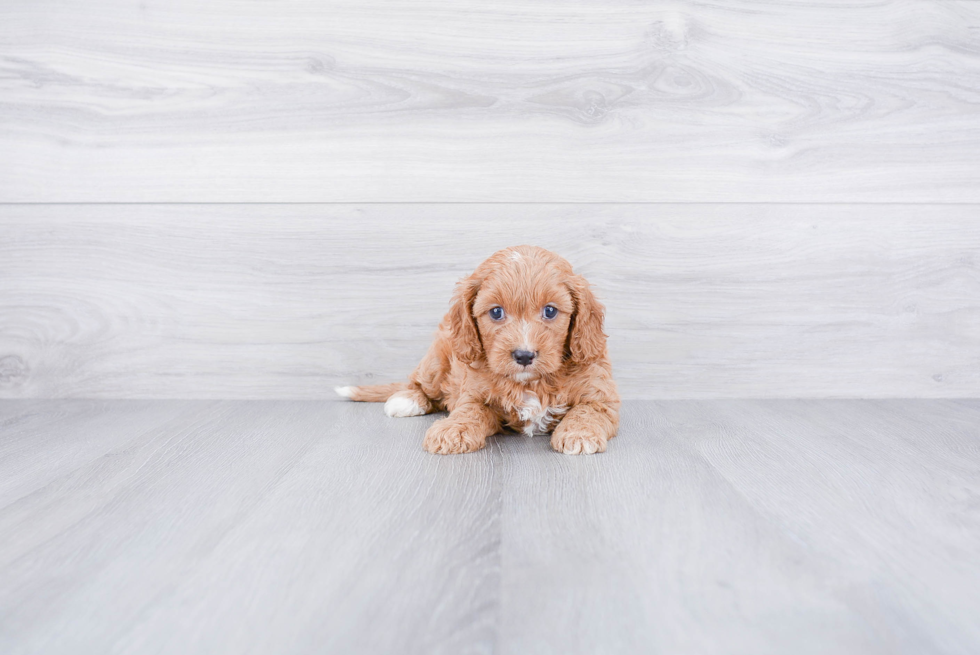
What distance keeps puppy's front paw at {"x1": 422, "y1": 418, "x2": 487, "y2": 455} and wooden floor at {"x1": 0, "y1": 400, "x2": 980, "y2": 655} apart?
0.12ft

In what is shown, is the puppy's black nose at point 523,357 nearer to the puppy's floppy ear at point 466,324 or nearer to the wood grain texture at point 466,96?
the puppy's floppy ear at point 466,324

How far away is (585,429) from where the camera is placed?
1.54 metres

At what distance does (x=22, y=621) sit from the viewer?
0.78 meters

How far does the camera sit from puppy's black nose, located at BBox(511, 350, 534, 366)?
150 cm

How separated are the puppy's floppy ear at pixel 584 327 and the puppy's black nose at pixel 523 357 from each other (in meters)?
0.16

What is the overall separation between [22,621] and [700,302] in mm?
2014

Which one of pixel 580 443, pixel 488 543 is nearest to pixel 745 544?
pixel 488 543

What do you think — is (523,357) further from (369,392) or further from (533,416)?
(369,392)

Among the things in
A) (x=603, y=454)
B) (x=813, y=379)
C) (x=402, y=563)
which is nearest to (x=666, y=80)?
(x=813, y=379)

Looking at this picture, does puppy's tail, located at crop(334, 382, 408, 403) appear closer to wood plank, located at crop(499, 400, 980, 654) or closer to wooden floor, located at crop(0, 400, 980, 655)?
wooden floor, located at crop(0, 400, 980, 655)

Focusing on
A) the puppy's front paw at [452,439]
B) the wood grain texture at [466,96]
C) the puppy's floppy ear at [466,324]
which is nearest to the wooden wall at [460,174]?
the wood grain texture at [466,96]

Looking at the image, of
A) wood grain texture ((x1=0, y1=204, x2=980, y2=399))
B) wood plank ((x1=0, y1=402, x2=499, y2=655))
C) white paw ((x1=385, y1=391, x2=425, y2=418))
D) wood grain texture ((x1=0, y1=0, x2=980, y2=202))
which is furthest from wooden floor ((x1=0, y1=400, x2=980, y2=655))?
wood grain texture ((x1=0, y1=0, x2=980, y2=202))

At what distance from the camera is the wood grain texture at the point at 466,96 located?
2107 mm

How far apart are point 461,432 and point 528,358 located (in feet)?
0.85
